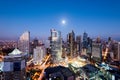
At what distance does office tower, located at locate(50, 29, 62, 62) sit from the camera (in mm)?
17953

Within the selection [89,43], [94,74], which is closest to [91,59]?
[89,43]

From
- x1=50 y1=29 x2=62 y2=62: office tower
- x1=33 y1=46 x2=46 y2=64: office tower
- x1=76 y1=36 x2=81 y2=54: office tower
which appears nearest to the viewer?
x1=33 y1=46 x2=46 y2=64: office tower

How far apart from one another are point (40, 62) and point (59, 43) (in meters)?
3.38

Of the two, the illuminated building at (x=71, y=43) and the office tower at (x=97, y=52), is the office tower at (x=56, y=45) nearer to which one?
the illuminated building at (x=71, y=43)

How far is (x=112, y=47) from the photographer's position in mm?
20047

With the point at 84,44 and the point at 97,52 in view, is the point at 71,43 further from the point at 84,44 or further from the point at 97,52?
the point at 97,52

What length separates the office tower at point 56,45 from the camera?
17953 millimetres

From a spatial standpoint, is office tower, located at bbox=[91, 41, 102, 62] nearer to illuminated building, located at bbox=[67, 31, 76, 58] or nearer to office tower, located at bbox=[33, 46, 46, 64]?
illuminated building, located at bbox=[67, 31, 76, 58]

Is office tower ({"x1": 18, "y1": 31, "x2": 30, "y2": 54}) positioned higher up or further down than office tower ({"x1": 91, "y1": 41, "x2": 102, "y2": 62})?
higher up

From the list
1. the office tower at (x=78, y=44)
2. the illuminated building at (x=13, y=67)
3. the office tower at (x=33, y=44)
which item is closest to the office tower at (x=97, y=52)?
the office tower at (x=78, y=44)

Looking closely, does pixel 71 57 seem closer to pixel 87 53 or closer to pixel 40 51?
pixel 87 53

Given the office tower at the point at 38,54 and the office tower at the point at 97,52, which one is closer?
the office tower at the point at 38,54

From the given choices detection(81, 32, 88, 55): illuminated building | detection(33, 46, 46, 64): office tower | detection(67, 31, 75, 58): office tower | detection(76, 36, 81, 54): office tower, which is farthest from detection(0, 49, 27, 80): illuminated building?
detection(76, 36, 81, 54): office tower

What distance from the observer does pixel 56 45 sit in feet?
61.9
